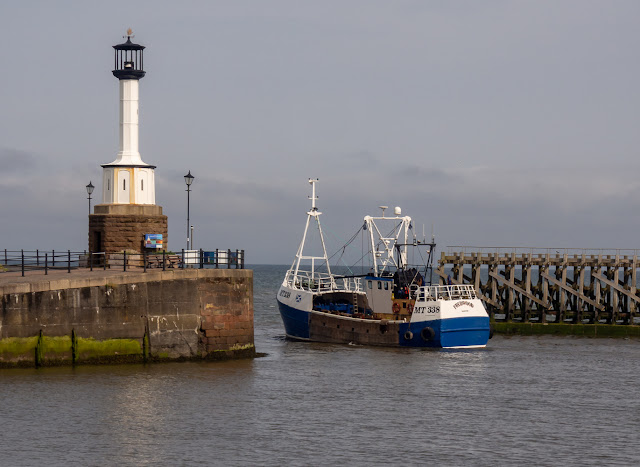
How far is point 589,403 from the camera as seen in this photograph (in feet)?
102

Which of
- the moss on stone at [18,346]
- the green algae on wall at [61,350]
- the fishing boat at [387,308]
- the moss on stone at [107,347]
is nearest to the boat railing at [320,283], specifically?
the fishing boat at [387,308]

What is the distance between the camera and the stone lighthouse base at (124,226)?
41906 millimetres

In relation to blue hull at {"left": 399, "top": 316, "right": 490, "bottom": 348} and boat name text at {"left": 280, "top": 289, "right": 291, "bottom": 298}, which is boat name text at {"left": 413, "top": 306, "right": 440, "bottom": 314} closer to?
blue hull at {"left": 399, "top": 316, "right": 490, "bottom": 348}

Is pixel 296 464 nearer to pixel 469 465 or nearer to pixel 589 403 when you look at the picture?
pixel 469 465

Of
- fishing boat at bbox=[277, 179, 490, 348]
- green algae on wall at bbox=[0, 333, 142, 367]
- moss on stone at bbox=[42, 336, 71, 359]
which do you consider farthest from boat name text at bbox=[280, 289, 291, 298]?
moss on stone at bbox=[42, 336, 71, 359]

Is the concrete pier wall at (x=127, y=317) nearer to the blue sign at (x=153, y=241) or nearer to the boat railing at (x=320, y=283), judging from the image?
the blue sign at (x=153, y=241)

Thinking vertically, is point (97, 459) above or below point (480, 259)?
below

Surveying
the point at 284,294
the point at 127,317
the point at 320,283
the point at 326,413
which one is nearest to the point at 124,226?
the point at 127,317

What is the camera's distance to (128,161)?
4278 cm

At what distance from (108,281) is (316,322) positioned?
51.6 ft

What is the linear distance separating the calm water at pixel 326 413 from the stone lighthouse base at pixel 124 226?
7134mm

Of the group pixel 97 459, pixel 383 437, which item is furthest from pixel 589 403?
pixel 97 459

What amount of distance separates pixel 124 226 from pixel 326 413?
16.0 m

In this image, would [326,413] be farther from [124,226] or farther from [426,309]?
[124,226]
